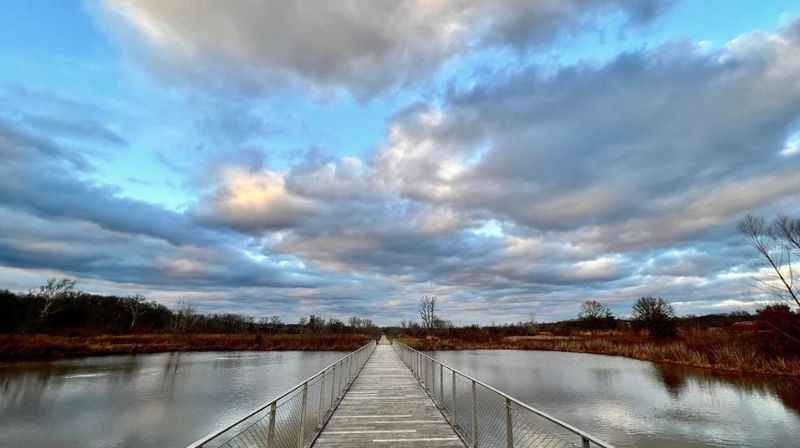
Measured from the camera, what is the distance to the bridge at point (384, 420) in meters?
4.86

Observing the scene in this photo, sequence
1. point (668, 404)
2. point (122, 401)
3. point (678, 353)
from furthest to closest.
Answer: point (678, 353)
point (122, 401)
point (668, 404)

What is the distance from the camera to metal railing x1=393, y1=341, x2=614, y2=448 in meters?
4.84

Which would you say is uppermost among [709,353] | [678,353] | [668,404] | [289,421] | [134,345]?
[289,421]

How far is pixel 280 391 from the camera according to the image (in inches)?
730

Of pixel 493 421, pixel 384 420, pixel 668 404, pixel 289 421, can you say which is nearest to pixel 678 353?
pixel 668 404

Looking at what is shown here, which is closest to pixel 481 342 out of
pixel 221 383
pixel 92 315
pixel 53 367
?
pixel 221 383

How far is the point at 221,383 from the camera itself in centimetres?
2177

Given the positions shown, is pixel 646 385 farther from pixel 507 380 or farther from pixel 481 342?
pixel 481 342

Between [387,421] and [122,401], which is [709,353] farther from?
[122,401]

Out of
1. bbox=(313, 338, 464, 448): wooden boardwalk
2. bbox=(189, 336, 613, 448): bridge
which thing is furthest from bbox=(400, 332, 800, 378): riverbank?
bbox=(313, 338, 464, 448): wooden boardwalk

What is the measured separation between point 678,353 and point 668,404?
16.6 m

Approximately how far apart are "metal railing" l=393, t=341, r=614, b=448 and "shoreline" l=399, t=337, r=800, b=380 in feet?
56.6

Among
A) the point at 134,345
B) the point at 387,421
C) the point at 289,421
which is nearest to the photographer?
the point at 289,421

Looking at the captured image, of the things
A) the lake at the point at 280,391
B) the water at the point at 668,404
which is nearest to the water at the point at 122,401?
the lake at the point at 280,391
